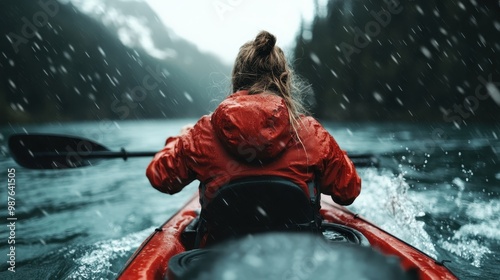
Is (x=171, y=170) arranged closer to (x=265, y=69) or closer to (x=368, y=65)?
(x=265, y=69)

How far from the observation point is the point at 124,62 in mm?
115250

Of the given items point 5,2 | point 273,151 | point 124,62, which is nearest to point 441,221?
point 273,151

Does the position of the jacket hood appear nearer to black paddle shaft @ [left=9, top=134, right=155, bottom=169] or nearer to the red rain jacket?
the red rain jacket

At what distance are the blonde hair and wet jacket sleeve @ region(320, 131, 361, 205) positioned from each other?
284mm

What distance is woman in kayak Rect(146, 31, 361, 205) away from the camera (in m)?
1.68

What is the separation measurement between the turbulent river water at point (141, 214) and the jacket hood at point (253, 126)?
9.37 ft

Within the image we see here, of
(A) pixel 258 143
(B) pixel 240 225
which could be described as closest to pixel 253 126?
(A) pixel 258 143

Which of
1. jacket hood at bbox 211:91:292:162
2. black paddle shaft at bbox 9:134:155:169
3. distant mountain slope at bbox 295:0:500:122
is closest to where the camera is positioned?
jacket hood at bbox 211:91:292:162

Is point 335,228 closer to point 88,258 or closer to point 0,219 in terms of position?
point 88,258

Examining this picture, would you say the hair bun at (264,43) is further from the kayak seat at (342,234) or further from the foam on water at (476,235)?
the foam on water at (476,235)

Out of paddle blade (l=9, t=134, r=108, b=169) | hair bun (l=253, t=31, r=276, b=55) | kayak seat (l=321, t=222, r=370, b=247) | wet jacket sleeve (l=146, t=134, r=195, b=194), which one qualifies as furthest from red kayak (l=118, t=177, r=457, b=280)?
paddle blade (l=9, t=134, r=108, b=169)

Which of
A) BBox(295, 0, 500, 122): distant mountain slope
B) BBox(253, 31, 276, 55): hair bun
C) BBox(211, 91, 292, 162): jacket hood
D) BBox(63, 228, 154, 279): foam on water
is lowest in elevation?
BBox(295, 0, 500, 122): distant mountain slope

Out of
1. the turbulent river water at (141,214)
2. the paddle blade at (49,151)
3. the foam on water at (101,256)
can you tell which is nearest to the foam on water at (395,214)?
the turbulent river water at (141,214)

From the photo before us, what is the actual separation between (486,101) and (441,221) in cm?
3393
